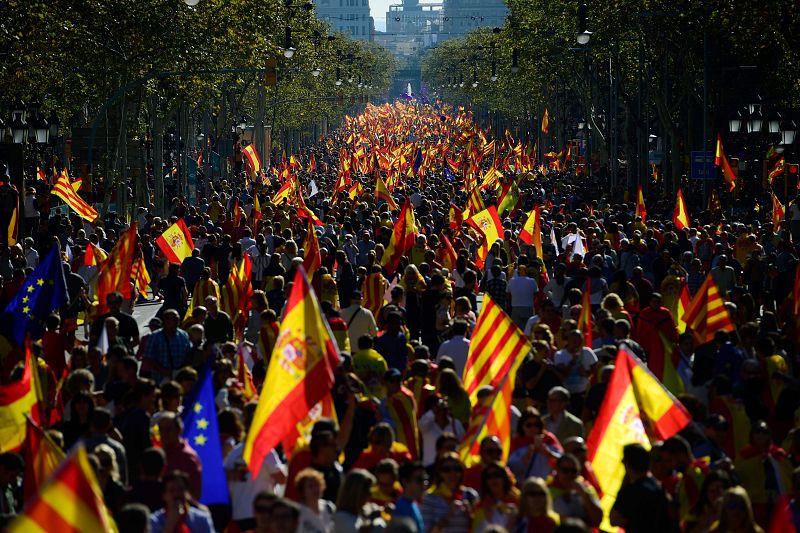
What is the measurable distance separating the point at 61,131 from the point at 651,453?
66011mm

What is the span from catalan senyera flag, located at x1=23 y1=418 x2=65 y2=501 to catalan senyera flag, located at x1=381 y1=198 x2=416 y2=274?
13.5 meters

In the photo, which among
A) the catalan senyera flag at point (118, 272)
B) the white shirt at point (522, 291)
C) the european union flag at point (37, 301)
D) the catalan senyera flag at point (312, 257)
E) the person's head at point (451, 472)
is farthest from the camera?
the catalan senyera flag at point (312, 257)

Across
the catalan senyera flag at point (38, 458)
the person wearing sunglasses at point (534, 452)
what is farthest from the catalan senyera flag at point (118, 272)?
the person wearing sunglasses at point (534, 452)

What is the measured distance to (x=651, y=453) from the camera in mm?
9859

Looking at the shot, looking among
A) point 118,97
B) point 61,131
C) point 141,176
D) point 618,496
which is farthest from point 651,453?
point 61,131

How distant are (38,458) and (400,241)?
45.6ft

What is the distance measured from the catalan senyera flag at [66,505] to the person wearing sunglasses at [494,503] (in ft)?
7.61

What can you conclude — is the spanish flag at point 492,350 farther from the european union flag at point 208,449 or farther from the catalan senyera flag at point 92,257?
the catalan senyera flag at point 92,257

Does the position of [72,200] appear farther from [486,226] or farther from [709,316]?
[709,316]

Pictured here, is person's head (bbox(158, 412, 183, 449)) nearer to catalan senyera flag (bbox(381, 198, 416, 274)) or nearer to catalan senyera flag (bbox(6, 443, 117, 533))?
catalan senyera flag (bbox(6, 443, 117, 533))

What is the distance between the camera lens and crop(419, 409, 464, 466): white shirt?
11172 mm

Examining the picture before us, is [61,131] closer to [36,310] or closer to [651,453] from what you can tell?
[36,310]

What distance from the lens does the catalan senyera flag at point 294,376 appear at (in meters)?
9.65

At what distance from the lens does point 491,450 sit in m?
9.52
